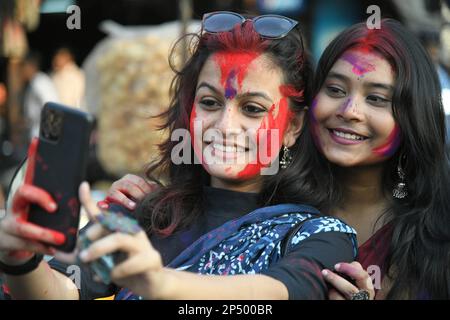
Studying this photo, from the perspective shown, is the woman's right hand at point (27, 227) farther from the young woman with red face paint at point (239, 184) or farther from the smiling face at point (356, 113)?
the smiling face at point (356, 113)

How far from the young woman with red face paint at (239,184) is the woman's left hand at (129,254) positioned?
362mm

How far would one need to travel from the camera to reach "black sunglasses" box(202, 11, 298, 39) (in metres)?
2.24

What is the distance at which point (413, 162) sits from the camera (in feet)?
7.79

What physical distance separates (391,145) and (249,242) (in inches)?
25.8

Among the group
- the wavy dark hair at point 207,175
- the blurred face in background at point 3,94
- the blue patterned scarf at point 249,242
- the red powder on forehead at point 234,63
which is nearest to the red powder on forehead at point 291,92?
the wavy dark hair at point 207,175

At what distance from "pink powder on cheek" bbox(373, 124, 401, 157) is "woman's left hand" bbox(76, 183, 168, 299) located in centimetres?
110

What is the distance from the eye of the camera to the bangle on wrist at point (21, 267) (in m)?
1.75

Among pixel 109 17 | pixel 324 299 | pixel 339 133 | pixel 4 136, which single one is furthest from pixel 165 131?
pixel 4 136

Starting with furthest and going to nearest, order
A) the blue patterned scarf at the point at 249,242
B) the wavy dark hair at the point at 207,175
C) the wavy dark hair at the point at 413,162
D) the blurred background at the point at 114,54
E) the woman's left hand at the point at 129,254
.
A: the blurred background at the point at 114,54
the wavy dark hair at the point at 207,175
the wavy dark hair at the point at 413,162
the blue patterned scarf at the point at 249,242
the woman's left hand at the point at 129,254

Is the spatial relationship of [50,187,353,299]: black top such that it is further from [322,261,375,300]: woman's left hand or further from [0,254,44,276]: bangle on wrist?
[0,254,44,276]: bangle on wrist

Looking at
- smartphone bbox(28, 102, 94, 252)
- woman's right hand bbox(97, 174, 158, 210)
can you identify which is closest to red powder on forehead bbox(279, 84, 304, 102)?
woman's right hand bbox(97, 174, 158, 210)

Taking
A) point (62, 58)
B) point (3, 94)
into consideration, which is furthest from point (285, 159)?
point (3, 94)

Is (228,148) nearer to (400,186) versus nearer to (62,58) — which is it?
(400,186)

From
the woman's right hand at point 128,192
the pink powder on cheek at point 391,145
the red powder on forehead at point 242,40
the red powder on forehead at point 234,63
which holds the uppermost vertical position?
the red powder on forehead at point 242,40
